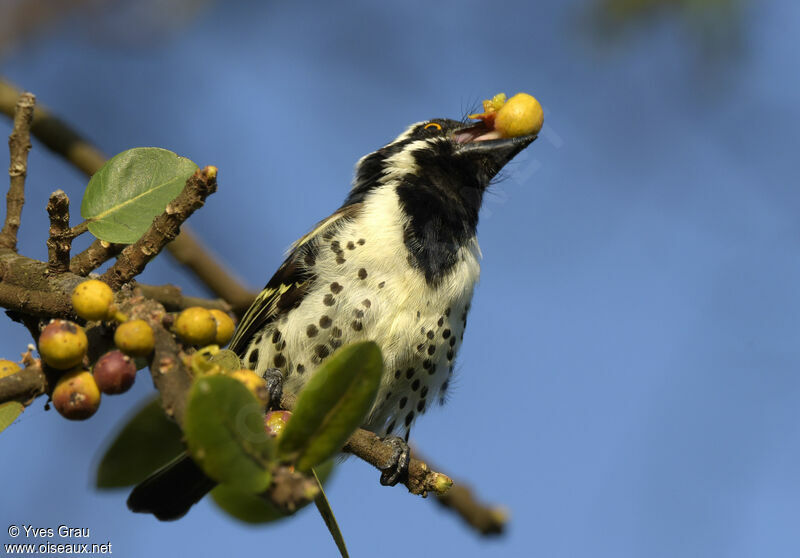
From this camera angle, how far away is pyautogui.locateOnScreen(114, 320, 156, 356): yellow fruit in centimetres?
157

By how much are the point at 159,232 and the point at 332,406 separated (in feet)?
2.75

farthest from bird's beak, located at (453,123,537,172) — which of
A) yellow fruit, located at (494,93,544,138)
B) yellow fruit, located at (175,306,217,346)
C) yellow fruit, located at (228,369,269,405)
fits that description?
yellow fruit, located at (228,369,269,405)

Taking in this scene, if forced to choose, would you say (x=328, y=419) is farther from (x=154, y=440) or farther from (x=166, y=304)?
(x=166, y=304)

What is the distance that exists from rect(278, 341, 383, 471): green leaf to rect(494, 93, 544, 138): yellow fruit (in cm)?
196

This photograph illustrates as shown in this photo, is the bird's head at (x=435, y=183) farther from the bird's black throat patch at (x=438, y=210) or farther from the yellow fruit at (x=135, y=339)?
the yellow fruit at (x=135, y=339)

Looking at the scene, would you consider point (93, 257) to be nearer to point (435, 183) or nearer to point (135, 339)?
point (135, 339)

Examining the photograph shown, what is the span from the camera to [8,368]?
1.80m

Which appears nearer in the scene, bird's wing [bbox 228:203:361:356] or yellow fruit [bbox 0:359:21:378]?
yellow fruit [bbox 0:359:21:378]

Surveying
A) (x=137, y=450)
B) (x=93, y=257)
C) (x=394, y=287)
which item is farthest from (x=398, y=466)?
(x=93, y=257)

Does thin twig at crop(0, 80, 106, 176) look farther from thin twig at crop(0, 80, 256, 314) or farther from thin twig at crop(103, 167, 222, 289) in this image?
thin twig at crop(103, 167, 222, 289)

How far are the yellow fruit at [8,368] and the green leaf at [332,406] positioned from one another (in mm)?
732

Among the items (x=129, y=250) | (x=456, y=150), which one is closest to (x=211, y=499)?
(x=129, y=250)

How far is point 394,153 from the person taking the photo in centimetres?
456

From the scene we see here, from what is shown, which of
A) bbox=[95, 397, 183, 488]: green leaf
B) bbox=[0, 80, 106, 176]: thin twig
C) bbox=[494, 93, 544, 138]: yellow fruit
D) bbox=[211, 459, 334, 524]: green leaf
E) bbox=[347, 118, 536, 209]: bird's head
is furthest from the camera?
bbox=[347, 118, 536, 209]: bird's head
